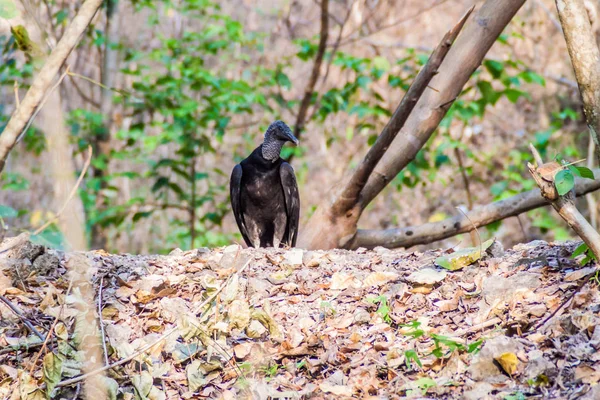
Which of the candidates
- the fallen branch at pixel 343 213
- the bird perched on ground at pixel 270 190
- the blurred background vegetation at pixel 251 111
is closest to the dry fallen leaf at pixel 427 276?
the fallen branch at pixel 343 213

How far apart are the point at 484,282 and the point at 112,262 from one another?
1994 mm

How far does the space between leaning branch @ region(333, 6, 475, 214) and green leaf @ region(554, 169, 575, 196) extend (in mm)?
1539

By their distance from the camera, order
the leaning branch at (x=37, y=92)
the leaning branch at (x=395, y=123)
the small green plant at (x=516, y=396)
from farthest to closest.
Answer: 1. the leaning branch at (x=395, y=123)
2. the leaning branch at (x=37, y=92)
3. the small green plant at (x=516, y=396)

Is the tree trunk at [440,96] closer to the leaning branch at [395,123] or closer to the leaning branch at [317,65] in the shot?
the leaning branch at [395,123]

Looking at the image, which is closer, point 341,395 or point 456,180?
point 341,395

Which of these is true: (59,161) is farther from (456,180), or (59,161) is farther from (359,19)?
(456,180)

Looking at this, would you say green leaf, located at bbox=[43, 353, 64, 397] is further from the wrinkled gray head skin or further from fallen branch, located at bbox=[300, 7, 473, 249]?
the wrinkled gray head skin

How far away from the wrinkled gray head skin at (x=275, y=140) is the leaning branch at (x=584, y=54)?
3.17 meters

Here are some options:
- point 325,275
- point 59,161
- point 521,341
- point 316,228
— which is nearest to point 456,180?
point 316,228

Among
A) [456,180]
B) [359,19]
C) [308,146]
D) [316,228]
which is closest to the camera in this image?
[316,228]

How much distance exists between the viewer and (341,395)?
261 cm

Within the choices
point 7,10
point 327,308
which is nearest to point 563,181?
point 327,308

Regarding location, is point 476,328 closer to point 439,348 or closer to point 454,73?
point 439,348

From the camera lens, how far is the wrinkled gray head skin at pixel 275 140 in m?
5.92
